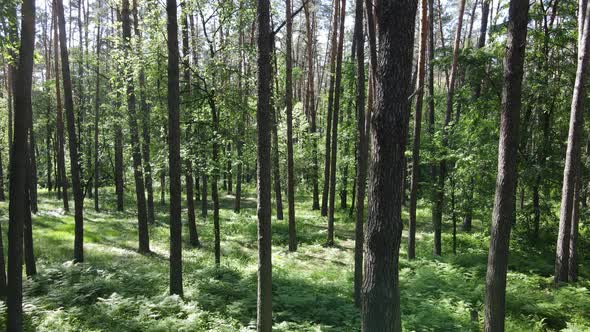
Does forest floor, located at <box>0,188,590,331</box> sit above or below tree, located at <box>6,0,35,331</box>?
below

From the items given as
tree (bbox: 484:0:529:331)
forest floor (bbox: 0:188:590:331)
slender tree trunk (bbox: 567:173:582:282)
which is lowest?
forest floor (bbox: 0:188:590:331)

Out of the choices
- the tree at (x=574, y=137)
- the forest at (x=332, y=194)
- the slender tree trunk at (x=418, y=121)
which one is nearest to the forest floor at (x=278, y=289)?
the forest at (x=332, y=194)

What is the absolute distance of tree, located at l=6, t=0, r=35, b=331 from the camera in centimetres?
613

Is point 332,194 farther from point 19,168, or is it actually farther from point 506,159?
point 19,168

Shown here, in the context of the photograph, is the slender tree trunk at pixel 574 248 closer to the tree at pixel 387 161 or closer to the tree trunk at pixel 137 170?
the tree at pixel 387 161

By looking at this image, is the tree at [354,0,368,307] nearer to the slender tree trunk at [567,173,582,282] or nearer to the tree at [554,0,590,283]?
the tree at [554,0,590,283]

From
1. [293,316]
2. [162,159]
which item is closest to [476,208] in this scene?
[293,316]

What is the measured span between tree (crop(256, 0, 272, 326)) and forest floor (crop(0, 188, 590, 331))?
3.96ft

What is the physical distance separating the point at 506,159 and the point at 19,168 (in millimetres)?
7638

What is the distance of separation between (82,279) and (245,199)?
19.7m

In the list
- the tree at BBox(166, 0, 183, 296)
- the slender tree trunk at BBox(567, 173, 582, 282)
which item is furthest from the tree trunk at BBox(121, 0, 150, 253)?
the slender tree trunk at BBox(567, 173, 582, 282)

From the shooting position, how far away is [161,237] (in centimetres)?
1752

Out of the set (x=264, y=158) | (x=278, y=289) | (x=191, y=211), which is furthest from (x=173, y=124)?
(x=191, y=211)

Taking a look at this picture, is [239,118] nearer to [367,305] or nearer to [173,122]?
[173,122]
